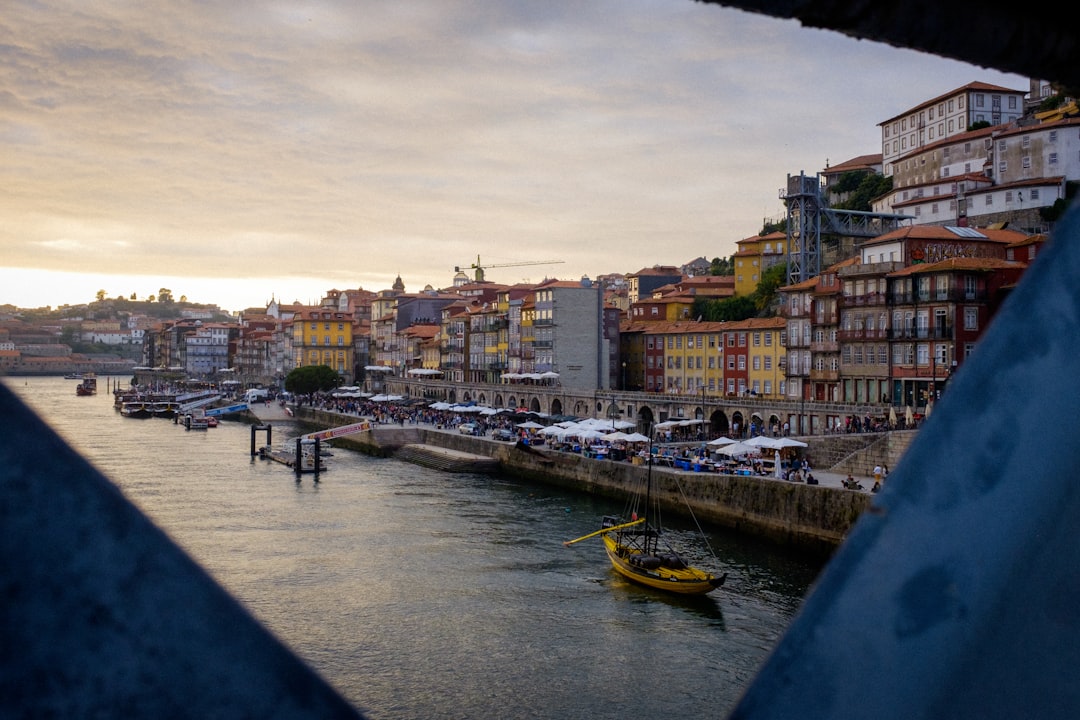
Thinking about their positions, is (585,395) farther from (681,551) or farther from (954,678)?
(954,678)

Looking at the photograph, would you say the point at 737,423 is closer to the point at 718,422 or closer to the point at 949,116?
the point at 718,422

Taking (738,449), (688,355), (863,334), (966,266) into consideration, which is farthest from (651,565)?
(688,355)

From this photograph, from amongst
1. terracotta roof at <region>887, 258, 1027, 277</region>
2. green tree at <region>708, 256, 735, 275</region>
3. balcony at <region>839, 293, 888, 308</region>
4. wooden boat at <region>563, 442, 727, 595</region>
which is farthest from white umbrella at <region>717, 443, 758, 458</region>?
green tree at <region>708, 256, 735, 275</region>

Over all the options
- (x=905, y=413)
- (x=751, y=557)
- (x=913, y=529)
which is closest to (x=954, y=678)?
(x=913, y=529)

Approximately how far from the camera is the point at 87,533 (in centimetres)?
68

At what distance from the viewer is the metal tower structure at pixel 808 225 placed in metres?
46.6

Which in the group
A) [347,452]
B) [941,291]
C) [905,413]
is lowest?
[347,452]

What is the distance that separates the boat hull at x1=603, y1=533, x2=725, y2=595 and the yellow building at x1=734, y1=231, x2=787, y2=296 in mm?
39739

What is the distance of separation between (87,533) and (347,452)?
47.2 m

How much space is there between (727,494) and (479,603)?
10212 mm

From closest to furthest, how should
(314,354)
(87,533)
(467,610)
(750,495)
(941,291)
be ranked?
(87,533)
(467,610)
(750,495)
(941,291)
(314,354)

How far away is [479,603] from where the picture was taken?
663 inches

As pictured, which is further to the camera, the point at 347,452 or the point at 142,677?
the point at 347,452

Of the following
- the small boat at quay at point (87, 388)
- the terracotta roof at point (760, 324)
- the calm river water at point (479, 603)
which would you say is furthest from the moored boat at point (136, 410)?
the terracotta roof at point (760, 324)
